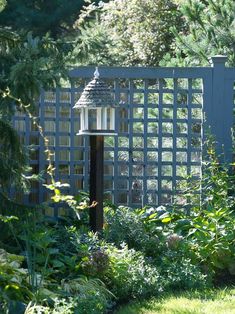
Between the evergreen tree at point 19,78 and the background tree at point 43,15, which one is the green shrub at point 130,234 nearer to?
the evergreen tree at point 19,78

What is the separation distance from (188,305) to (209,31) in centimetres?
482

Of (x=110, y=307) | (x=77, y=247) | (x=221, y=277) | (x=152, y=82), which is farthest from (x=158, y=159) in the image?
(x=152, y=82)

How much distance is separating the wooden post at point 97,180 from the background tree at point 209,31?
3537mm

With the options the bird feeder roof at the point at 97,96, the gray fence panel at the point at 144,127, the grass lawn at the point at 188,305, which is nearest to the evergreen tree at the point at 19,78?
the bird feeder roof at the point at 97,96

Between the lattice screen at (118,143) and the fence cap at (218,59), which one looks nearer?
the fence cap at (218,59)

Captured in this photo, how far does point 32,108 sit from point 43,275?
1258mm

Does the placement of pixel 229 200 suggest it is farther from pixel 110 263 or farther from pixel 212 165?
pixel 110 263

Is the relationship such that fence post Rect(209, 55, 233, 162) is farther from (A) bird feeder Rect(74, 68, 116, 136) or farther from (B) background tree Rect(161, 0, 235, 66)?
(A) bird feeder Rect(74, 68, 116, 136)

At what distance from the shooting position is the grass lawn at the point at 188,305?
5445 mm

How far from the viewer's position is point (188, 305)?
18.4ft

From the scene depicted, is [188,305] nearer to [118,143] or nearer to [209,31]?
[118,143]

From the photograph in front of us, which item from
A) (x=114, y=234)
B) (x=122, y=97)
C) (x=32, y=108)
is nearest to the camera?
(x=32, y=108)

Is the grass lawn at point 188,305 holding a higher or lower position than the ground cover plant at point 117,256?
lower

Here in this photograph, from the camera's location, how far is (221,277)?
6.89 meters
